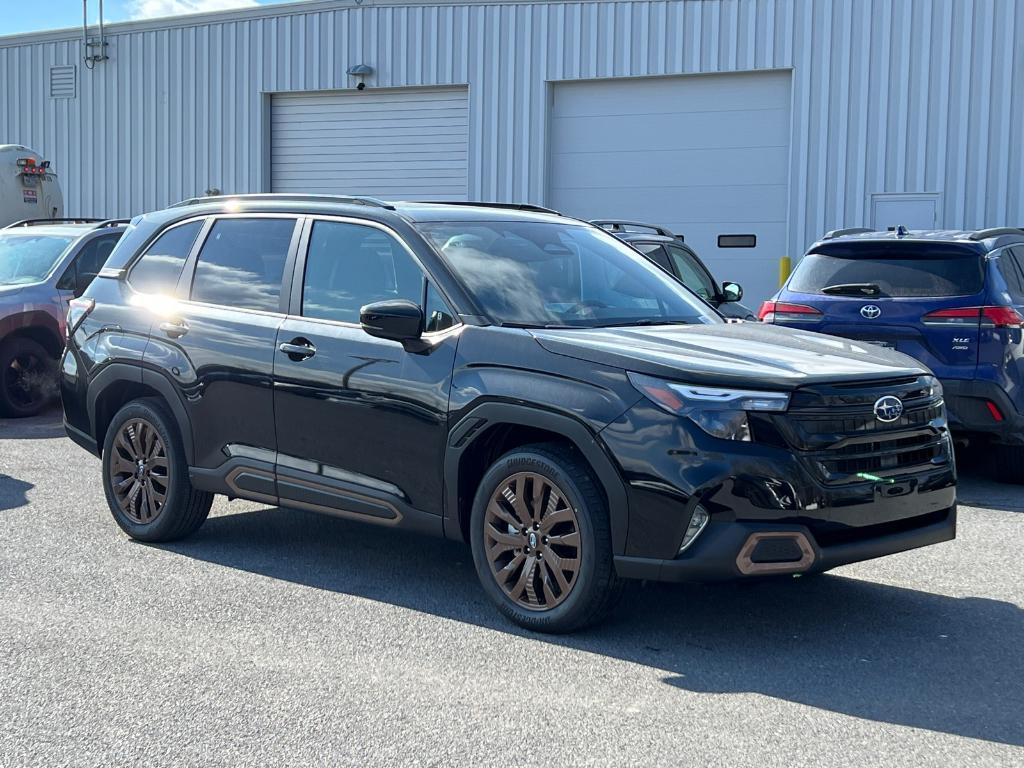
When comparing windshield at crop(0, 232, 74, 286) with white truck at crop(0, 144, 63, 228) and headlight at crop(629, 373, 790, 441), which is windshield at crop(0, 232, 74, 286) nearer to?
white truck at crop(0, 144, 63, 228)

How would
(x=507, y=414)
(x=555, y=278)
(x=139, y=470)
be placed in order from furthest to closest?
(x=139, y=470) → (x=555, y=278) → (x=507, y=414)

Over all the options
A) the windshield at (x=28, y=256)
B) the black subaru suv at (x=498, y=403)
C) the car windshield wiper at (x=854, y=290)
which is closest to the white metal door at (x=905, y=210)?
the car windshield wiper at (x=854, y=290)

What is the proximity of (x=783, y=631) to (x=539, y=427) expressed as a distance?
4.18 ft

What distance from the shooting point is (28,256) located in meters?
12.6

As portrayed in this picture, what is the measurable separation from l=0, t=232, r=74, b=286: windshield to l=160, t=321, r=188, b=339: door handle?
6.32 metres

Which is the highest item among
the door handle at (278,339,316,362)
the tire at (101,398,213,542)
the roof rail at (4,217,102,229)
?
the roof rail at (4,217,102,229)

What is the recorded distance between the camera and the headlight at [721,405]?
4.62m

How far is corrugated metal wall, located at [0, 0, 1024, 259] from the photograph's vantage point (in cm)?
1739

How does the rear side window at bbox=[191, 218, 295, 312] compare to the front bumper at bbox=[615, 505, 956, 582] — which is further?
the rear side window at bbox=[191, 218, 295, 312]

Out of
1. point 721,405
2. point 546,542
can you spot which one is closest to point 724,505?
point 721,405

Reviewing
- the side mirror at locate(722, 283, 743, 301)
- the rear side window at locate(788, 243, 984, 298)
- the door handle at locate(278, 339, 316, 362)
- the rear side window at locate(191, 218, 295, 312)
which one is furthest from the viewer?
the rear side window at locate(788, 243, 984, 298)

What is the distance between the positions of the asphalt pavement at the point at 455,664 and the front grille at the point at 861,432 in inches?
27.3

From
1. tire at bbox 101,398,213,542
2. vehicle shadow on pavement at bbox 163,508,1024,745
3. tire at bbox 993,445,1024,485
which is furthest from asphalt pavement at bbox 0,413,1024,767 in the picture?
tire at bbox 993,445,1024,485

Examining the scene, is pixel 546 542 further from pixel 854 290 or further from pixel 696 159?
pixel 696 159
